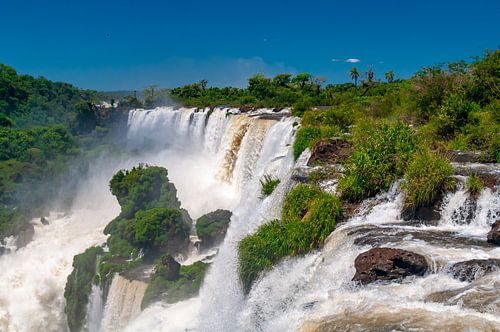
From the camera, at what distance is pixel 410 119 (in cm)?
1669

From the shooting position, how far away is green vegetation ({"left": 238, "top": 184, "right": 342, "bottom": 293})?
827cm

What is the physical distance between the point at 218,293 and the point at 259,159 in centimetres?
1104

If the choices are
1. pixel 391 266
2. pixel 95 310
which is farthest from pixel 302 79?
pixel 391 266

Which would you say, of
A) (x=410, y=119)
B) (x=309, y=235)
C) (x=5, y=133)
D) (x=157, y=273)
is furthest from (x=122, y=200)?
(x=5, y=133)

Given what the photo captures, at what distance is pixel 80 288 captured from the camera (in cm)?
1691

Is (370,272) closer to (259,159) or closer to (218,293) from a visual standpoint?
(218,293)

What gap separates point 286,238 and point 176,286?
20.0 ft

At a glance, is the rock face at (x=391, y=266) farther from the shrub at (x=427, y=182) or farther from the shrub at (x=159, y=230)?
the shrub at (x=159, y=230)

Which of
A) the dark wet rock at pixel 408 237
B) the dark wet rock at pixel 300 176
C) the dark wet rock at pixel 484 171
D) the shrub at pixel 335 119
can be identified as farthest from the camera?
the shrub at pixel 335 119

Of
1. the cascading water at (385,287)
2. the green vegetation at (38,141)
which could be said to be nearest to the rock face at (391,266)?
the cascading water at (385,287)

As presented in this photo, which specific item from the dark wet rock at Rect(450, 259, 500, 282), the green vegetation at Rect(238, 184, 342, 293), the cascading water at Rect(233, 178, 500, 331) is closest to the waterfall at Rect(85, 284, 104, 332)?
the green vegetation at Rect(238, 184, 342, 293)

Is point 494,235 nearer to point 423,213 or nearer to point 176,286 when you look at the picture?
point 423,213

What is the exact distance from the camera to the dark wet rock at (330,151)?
11664 millimetres

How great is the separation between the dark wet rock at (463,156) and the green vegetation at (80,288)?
12852mm
